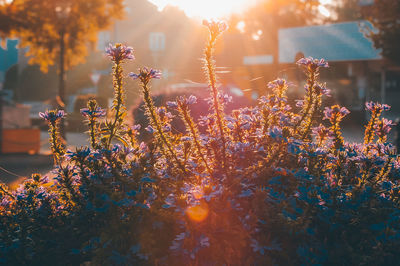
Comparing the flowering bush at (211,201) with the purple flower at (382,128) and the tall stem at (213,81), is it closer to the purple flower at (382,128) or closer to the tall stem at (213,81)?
the tall stem at (213,81)

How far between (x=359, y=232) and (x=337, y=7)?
65.4 metres

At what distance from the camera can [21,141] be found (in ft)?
41.6

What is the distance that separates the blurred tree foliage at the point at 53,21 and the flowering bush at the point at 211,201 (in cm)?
1514

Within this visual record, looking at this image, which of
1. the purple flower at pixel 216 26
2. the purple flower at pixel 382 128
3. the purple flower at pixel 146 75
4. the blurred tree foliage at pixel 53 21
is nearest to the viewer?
the purple flower at pixel 216 26

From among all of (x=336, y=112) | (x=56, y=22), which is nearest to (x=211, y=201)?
(x=336, y=112)

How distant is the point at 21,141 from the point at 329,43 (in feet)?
70.7

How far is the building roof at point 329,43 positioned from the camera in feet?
88.7

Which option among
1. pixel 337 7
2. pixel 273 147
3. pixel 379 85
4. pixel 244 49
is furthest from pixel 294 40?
pixel 337 7

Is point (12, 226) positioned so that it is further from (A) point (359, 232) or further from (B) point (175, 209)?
(A) point (359, 232)

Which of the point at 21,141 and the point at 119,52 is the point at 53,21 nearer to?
the point at 21,141

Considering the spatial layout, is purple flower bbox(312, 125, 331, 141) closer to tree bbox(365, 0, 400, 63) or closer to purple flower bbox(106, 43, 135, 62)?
purple flower bbox(106, 43, 135, 62)

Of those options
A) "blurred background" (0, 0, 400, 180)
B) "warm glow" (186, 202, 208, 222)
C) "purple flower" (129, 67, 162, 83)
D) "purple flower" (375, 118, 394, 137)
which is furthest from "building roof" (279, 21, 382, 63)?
"warm glow" (186, 202, 208, 222)

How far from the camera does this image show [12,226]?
2.71 metres

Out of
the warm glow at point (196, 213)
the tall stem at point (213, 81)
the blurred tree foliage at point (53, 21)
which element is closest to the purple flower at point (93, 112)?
the tall stem at point (213, 81)
